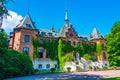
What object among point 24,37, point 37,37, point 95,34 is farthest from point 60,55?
point 95,34

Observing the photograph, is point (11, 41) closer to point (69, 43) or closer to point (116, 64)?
point (69, 43)

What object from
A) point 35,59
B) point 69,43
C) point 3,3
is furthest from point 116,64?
point 3,3

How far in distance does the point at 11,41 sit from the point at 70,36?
16.2 meters

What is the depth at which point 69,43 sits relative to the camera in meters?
43.5

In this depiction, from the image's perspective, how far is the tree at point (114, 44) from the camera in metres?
42.1

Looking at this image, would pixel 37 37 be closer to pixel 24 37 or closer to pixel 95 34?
pixel 24 37

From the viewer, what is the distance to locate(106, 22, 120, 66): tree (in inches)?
1658

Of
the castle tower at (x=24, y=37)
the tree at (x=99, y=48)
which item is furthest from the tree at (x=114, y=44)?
the castle tower at (x=24, y=37)

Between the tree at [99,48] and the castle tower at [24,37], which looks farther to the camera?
the tree at [99,48]

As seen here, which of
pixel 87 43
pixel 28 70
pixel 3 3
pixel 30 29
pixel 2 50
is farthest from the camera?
pixel 87 43

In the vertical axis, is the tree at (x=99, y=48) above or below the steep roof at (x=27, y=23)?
below

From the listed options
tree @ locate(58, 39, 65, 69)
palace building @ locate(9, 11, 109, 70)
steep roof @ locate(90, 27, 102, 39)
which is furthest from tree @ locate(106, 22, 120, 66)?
tree @ locate(58, 39, 65, 69)

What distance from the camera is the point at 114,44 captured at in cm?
4294

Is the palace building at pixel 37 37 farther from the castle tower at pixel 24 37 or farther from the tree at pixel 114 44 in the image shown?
the tree at pixel 114 44
